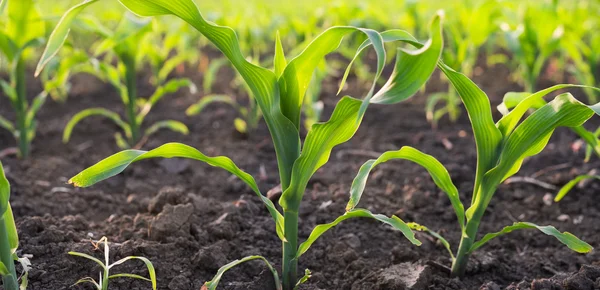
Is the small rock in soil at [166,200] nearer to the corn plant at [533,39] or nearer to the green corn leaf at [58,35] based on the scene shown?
the green corn leaf at [58,35]

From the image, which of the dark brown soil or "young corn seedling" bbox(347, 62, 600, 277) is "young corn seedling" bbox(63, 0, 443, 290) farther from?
the dark brown soil

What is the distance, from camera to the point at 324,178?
3193mm

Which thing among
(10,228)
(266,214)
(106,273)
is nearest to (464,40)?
(266,214)

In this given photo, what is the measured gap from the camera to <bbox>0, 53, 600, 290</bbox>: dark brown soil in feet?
7.23

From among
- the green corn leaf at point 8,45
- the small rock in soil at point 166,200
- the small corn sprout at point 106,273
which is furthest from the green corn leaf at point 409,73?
the green corn leaf at point 8,45

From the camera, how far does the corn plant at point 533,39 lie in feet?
12.7

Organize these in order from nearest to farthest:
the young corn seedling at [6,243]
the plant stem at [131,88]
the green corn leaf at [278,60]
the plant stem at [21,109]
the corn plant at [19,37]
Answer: the young corn seedling at [6,243]
the green corn leaf at [278,60]
the corn plant at [19,37]
the plant stem at [21,109]
the plant stem at [131,88]

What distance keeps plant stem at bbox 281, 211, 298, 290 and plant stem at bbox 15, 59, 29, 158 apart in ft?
6.78

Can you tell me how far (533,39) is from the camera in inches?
152

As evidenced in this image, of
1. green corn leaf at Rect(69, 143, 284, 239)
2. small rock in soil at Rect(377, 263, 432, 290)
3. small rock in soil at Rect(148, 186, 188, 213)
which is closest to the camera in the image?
green corn leaf at Rect(69, 143, 284, 239)

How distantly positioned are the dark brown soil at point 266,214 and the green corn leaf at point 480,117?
0.42 m

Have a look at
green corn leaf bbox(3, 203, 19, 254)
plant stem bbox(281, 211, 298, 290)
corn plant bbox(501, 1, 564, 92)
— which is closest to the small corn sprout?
green corn leaf bbox(3, 203, 19, 254)

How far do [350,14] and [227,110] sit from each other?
3.95 feet

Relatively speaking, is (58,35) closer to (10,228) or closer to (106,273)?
(10,228)
